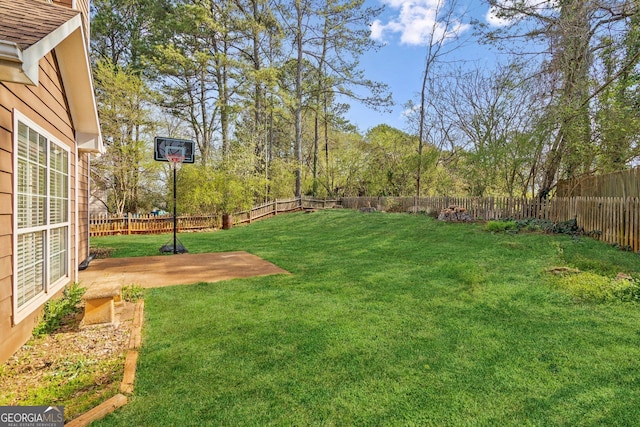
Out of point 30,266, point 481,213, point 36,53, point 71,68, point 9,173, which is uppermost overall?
point 71,68

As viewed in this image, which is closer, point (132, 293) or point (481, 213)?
point (132, 293)

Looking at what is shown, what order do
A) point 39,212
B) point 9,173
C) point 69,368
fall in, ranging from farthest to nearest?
point 39,212 → point 9,173 → point 69,368

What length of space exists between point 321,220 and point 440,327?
10.1m

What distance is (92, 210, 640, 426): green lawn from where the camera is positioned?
1.78 metres

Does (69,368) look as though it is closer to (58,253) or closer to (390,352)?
(58,253)

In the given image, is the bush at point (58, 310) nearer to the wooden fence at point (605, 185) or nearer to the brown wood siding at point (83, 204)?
the brown wood siding at point (83, 204)

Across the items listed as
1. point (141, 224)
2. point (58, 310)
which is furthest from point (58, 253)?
point (141, 224)

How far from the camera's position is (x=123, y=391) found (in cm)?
191

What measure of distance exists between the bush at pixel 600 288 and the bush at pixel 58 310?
18.0ft

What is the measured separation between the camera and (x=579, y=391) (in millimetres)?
1947

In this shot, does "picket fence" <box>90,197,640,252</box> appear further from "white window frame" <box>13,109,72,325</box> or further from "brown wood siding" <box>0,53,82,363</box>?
"brown wood siding" <box>0,53,82,363</box>

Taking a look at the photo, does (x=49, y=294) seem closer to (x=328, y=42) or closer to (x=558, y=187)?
(x=558, y=187)

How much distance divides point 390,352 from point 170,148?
6.89 meters

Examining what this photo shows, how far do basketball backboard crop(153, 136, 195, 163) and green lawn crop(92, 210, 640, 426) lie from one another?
426 centimetres
